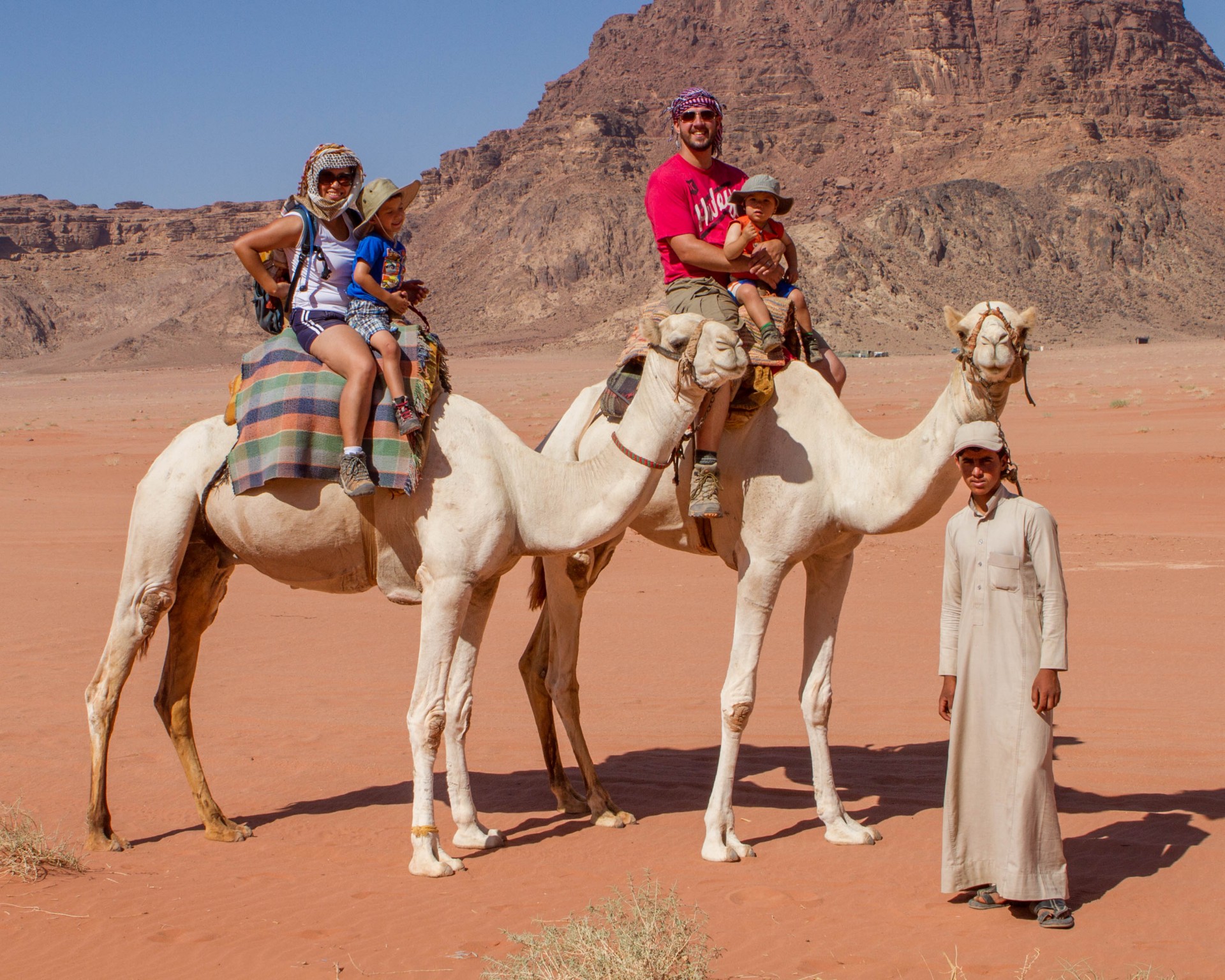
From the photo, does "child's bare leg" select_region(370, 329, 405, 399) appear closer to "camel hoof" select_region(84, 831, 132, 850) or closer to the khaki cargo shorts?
the khaki cargo shorts

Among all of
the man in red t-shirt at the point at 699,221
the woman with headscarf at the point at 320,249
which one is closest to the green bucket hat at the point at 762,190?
the man in red t-shirt at the point at 699,221

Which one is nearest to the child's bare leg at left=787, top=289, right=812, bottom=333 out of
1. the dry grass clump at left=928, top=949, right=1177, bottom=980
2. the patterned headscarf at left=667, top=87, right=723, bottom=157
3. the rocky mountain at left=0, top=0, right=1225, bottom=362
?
the patterned headscarf at left=667, top=87, right=723, bottom=157

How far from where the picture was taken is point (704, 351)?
6367mm

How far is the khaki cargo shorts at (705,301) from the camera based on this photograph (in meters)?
7.29

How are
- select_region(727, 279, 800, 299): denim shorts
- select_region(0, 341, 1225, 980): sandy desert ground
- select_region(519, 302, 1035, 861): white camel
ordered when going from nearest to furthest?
select_region(0, 341, 1225, 980): sandy desert ground → select_region(519, 302, 1035, 861): white camel → select_region(727, 279, 800, 299): denim shorts

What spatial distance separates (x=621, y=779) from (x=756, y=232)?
3618 millimetres

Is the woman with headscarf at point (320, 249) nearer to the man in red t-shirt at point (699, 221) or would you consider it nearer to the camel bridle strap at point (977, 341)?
the man in red t-shirt at point (699, 221)

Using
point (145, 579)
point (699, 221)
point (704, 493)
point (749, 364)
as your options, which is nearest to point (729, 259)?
point (699, 221)

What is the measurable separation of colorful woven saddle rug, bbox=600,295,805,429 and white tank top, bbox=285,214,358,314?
1.53 m

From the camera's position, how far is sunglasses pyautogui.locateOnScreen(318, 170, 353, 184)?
23.3ft

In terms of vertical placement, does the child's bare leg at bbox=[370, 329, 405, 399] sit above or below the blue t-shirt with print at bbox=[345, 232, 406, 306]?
below

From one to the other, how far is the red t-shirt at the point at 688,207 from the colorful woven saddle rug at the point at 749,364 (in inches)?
14.8

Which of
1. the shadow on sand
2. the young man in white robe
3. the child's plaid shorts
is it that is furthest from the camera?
the child's plaid shorts

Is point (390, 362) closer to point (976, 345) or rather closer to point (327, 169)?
point (327, 169)
